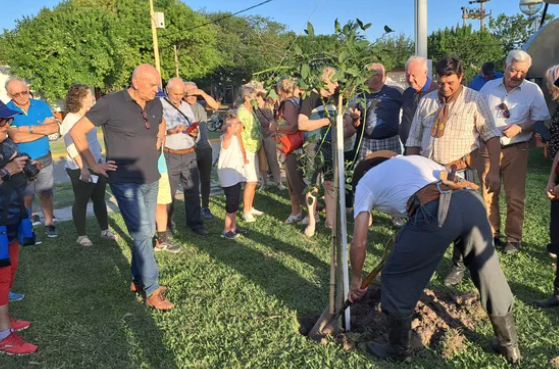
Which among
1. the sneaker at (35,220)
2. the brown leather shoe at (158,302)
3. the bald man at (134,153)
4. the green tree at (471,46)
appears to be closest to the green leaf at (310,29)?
the bald man at (134,153)

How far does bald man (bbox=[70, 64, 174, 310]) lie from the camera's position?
136 inches

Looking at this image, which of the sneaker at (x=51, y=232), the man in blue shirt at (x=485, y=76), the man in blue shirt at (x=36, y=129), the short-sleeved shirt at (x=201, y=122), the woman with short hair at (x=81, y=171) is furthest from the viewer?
the man in blue shirt at (x=485, y=76)

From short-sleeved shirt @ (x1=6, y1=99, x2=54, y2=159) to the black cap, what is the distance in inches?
168

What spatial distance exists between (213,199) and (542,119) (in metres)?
5.05

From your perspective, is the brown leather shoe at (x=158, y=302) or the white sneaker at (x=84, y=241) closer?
the brown leather shoe at (x=158, y=302)

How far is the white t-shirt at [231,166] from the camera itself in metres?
5.48

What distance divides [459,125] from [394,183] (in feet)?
4.75

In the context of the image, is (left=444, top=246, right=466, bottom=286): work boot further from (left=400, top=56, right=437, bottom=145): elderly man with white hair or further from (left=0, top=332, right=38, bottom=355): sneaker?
(left=0, top=332, right=38, bottom=355): sneaker

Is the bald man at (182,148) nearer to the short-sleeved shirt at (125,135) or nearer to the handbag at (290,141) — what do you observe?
the handbag at (290,141)

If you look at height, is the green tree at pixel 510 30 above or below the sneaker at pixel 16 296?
above

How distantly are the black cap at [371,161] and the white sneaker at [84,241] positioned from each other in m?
3.81

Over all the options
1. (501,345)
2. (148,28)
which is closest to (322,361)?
(501,345)

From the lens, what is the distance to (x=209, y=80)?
49781 mm

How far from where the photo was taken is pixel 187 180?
17.9ft
